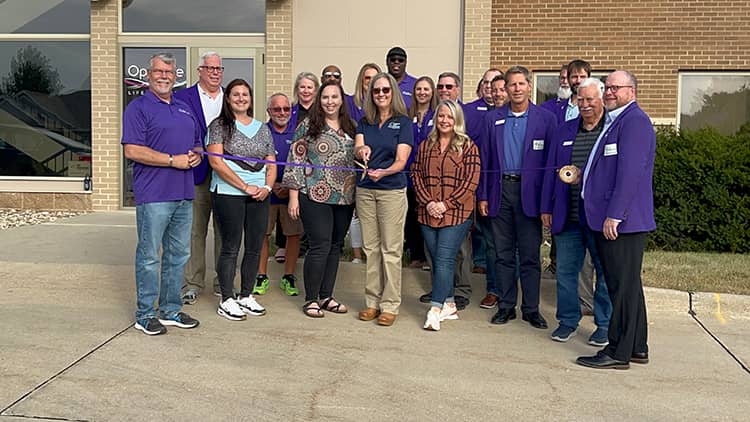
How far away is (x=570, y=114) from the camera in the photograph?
6.59 metres

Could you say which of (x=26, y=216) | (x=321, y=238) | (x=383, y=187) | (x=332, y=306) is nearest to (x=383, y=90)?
(x=383, y=187)

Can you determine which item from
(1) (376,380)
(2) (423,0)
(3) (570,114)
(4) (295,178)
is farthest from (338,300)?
(2) (423,0)

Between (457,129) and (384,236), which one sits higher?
(457,129)

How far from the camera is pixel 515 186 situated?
6.09 metres

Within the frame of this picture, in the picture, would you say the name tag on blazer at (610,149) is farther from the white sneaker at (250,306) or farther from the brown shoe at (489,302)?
the white sneaker at (250,306)

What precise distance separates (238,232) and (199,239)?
68 cm

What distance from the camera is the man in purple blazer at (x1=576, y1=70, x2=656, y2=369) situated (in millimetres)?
4883

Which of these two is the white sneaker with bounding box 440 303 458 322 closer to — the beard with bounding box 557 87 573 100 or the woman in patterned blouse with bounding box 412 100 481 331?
the woman in patterned blouse with bounding box 412 100 481 331

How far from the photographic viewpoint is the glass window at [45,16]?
12352 millimetres

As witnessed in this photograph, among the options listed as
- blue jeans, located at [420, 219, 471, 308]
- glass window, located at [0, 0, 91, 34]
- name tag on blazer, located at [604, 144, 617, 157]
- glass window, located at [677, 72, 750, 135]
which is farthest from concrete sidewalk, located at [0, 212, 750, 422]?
glass window, located at [0, 0, 91, 34]

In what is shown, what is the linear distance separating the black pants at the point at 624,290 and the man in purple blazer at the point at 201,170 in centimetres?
337

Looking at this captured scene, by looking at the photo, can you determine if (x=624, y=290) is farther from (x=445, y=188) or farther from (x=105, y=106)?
(x=105, y=106)

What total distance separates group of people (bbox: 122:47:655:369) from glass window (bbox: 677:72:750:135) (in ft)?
19.9

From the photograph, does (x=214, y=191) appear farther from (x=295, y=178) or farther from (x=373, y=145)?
(x=373, y=145)
